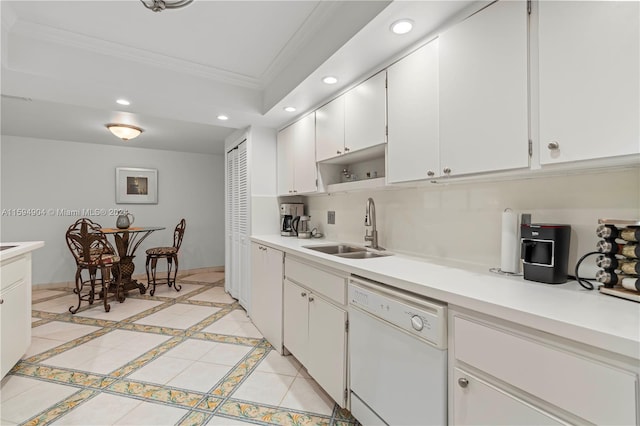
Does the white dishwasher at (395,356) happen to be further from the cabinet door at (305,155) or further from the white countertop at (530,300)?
the cabinet door at (305,155)

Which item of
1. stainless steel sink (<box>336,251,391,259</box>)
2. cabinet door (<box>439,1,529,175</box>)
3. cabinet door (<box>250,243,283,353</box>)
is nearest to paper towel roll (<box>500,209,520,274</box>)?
cabinet door (<box>439,1,529,175</box>)

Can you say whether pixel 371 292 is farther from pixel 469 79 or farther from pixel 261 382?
pixel 261 382

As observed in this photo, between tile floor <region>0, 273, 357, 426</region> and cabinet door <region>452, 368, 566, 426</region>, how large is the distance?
0.89 metres

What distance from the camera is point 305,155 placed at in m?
2.81

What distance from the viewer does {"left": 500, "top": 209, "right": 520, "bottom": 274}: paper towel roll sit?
1312 mm

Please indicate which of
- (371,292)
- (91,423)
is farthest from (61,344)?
(371,292)

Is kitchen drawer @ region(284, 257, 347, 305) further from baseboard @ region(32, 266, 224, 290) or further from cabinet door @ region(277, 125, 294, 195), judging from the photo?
baseboard @ region(32, 266, 224, 290)

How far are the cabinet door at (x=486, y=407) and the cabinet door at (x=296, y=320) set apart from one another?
3.75 feet

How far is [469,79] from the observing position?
1354 mm

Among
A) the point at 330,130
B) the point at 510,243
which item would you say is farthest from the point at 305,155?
the point at 510,243

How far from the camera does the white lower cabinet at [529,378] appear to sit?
0.70 metres

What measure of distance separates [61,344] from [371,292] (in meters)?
3.06

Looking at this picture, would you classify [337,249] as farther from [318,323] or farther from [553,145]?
[553,145]

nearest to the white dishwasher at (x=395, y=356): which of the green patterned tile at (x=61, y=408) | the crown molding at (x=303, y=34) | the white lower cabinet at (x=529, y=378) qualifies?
the white lower cabinet at (x=529, y=378)
